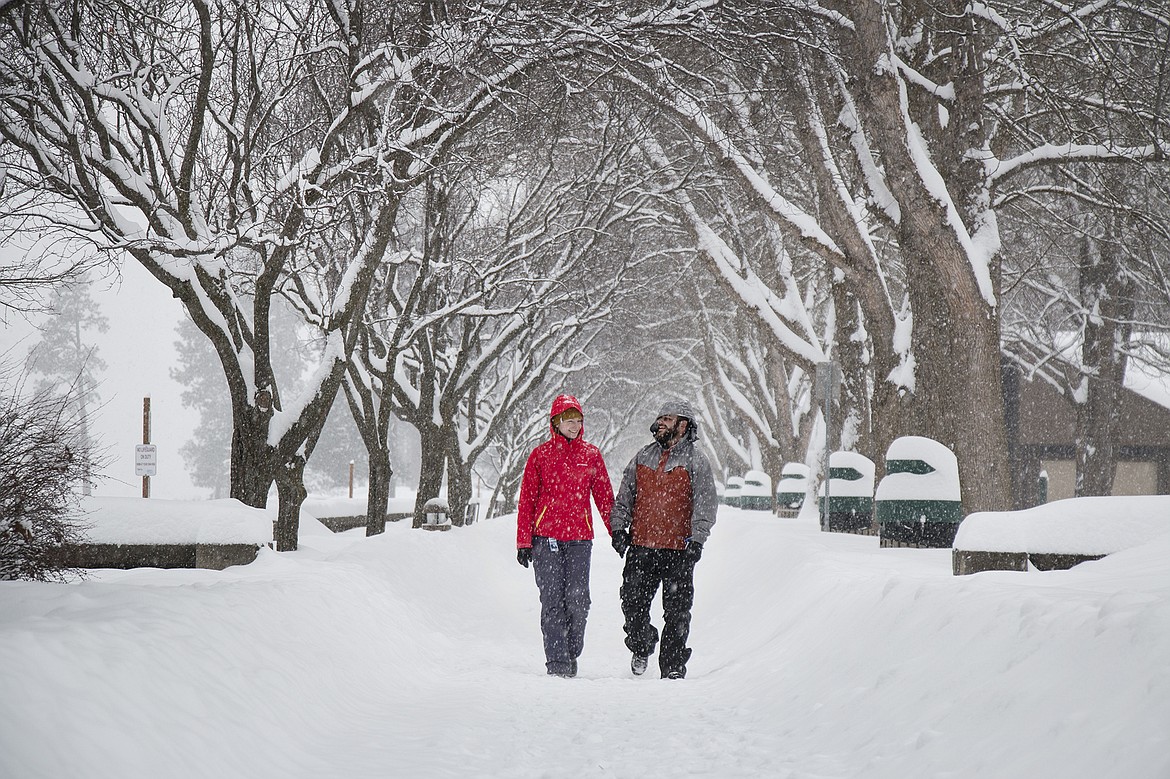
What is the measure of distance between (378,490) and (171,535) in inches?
327

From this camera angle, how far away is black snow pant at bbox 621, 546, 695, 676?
6.98 meters

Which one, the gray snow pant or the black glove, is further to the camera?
the gray snow pant

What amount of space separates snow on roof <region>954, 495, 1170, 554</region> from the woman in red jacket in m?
2.78

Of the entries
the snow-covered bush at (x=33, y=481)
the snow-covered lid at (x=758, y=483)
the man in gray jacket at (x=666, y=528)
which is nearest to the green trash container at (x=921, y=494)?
the man in gray jacket at (x=666, y=528)

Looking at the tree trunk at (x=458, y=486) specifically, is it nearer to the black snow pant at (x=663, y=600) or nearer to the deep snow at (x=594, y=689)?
the deep snow at (x=594, y=689)

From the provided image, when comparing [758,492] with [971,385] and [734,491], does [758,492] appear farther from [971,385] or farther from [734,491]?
[971,385]

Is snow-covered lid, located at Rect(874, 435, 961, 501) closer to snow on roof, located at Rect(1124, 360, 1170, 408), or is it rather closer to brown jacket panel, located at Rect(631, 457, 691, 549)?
brown jacket panel, located at Rect(631, 457, 691, 549)

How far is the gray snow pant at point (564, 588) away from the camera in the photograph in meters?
7.28

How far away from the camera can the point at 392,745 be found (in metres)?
4.54

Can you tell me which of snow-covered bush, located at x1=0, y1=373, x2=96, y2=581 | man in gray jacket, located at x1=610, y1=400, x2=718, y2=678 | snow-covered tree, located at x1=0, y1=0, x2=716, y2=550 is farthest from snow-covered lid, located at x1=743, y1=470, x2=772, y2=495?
snow-covered bush, located at x1=0, y1=373, x2=96, y2=581

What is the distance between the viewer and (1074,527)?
6.64m

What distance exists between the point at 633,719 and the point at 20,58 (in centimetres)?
972

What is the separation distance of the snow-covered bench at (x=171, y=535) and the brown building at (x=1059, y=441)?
30.9 meters

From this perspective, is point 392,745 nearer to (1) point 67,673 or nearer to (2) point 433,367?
(1) point 67,673
